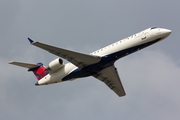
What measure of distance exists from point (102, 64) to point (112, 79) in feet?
16.6

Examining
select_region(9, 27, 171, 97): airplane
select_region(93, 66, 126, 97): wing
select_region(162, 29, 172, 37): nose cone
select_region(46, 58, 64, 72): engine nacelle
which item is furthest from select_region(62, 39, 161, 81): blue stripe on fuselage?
select_region(46, 58, 64, 72): engine nacelle

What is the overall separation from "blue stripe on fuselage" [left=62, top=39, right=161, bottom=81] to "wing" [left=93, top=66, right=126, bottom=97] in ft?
4.29

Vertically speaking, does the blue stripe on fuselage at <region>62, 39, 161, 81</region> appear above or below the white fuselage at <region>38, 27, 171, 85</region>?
below

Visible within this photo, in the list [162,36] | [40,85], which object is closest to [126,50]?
[162,36]

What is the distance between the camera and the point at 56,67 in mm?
31109

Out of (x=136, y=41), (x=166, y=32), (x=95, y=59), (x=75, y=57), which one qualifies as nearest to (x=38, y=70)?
(x=75, y=57)

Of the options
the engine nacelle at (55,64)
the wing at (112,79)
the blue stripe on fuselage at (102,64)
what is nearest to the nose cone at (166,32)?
the blue stripe on fuselage at (102,64)

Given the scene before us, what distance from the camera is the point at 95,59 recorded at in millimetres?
29281

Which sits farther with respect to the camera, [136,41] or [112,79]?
→ [112,79]

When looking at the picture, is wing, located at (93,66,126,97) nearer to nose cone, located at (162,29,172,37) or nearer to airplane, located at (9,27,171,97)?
airplane, located at (9,27,171,97)

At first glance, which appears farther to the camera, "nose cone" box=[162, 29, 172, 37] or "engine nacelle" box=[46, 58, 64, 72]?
"engine nacelle" box=[46, 58, 64, 72]

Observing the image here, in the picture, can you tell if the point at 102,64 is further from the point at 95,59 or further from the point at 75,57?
the point at 75,57

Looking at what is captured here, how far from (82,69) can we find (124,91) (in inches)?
334

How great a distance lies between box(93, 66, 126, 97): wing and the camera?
108 ft
